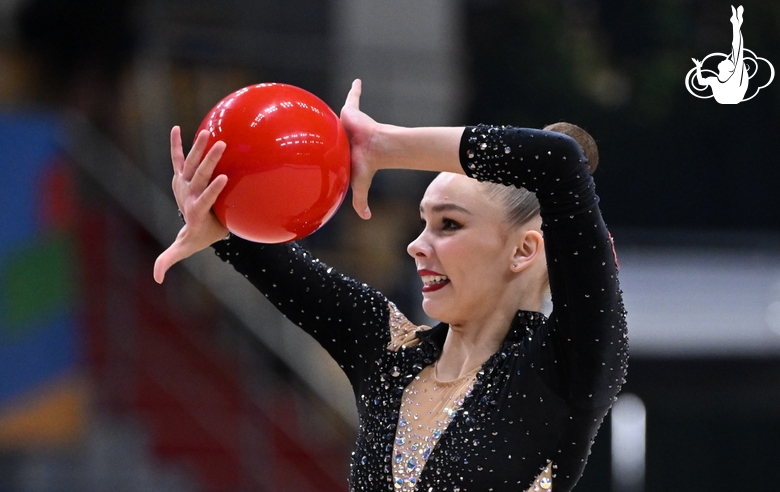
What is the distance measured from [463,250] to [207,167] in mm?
385

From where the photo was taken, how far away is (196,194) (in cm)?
120

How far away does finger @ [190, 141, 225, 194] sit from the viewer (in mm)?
1164

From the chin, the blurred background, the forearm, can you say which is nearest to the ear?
the chin

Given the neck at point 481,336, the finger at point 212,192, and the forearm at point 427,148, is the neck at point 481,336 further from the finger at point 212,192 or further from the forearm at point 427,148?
the finger at point 212,192

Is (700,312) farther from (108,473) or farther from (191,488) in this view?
(108,473)

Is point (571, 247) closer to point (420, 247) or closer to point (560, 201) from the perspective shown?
point (560, 201)

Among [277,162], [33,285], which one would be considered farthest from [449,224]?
[33,285]

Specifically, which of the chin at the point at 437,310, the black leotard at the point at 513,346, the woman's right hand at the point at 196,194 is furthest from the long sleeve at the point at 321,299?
the woman's right hand at the point at 196,194

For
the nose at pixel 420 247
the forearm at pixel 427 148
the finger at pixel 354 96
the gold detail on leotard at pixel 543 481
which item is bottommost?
the gold detail on leotard at pixel 543 481

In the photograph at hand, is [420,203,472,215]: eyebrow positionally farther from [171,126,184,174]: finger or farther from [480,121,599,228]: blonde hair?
[171,126,184,174]: finger

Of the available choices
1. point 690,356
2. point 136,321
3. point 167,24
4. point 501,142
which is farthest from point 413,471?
point 167,24

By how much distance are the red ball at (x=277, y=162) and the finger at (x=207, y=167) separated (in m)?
0.01

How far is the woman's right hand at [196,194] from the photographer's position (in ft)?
3.84

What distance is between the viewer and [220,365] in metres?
4.27
